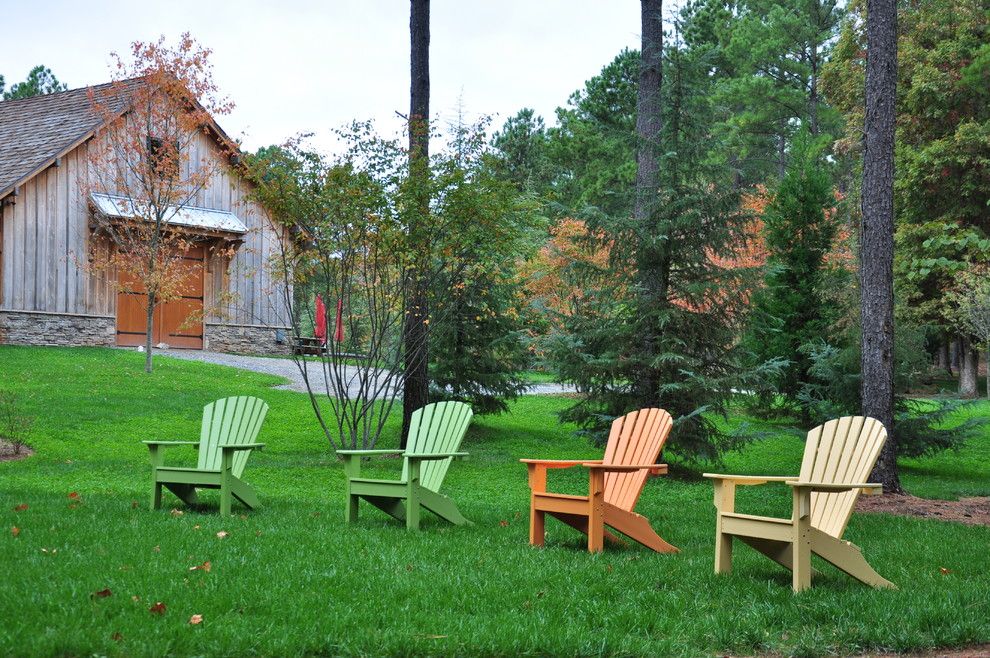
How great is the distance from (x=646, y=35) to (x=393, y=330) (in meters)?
4.86

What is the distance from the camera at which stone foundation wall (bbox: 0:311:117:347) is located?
782 inches

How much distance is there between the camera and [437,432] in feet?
25.9

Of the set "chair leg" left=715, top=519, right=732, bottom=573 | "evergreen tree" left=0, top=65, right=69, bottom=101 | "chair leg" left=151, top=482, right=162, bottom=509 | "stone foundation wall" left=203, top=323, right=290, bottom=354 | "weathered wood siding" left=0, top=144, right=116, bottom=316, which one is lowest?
"chair leg" left=151, top=482, right=162, bottom=509

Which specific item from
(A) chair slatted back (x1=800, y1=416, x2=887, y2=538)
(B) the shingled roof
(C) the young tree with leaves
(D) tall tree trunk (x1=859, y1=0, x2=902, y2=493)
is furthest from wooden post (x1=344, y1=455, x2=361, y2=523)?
(B) the shingled roof

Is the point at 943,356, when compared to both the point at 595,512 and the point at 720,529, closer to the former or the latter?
the point at 595,512

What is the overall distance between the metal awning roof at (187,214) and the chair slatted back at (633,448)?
A: 13.6 metres

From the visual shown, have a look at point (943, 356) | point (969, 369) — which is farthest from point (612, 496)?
point (943, 356)

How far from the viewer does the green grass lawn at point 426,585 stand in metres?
3.86

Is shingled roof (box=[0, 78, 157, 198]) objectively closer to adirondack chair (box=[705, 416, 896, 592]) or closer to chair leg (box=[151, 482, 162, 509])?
chair leg (box=[151, 482, 162, 509])

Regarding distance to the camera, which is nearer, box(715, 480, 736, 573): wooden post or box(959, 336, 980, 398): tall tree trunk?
box(715, 480, 736, 573): wooden post

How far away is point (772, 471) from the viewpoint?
12055 mm

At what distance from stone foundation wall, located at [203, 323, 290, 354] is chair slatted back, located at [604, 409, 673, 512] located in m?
16.6

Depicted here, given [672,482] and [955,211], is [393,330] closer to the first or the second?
[672,482]

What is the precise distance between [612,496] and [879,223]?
4581mm
